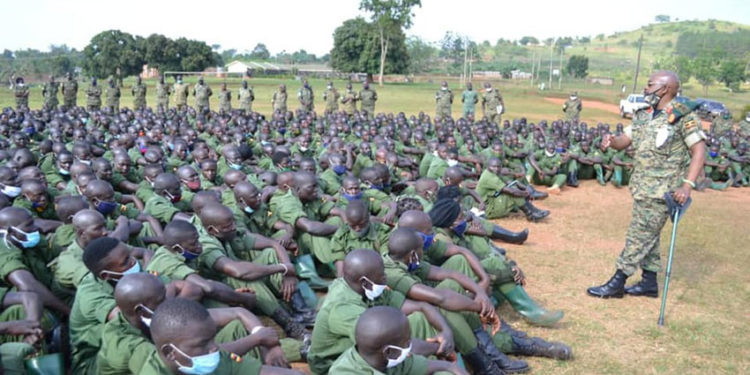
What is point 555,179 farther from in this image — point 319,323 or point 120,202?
point 319,323

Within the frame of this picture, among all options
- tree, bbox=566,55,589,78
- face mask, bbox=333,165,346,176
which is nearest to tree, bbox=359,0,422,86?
tree, bbox=566,55,589,78

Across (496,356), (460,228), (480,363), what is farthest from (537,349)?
(460,228)

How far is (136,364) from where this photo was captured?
3.13m

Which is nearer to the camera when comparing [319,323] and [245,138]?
[319,323]

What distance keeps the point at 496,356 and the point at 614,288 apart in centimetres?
254

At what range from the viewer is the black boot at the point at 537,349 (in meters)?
4.99

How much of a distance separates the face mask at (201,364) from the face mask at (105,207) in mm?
3483

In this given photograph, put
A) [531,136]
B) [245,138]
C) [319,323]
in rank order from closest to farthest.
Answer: [319,323], [245,138], [531,136]

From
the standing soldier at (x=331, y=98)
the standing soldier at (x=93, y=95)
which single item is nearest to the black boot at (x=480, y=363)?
the standing soldier at (x=331, y=98)

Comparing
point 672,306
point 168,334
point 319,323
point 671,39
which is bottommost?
point 672,306

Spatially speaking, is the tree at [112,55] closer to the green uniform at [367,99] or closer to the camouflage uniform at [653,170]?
the green uniform at [367,99]

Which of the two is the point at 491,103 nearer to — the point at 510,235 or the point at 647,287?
the point at 510,235

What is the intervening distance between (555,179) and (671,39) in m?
135

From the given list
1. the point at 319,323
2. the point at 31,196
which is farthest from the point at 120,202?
the point at 319,323
